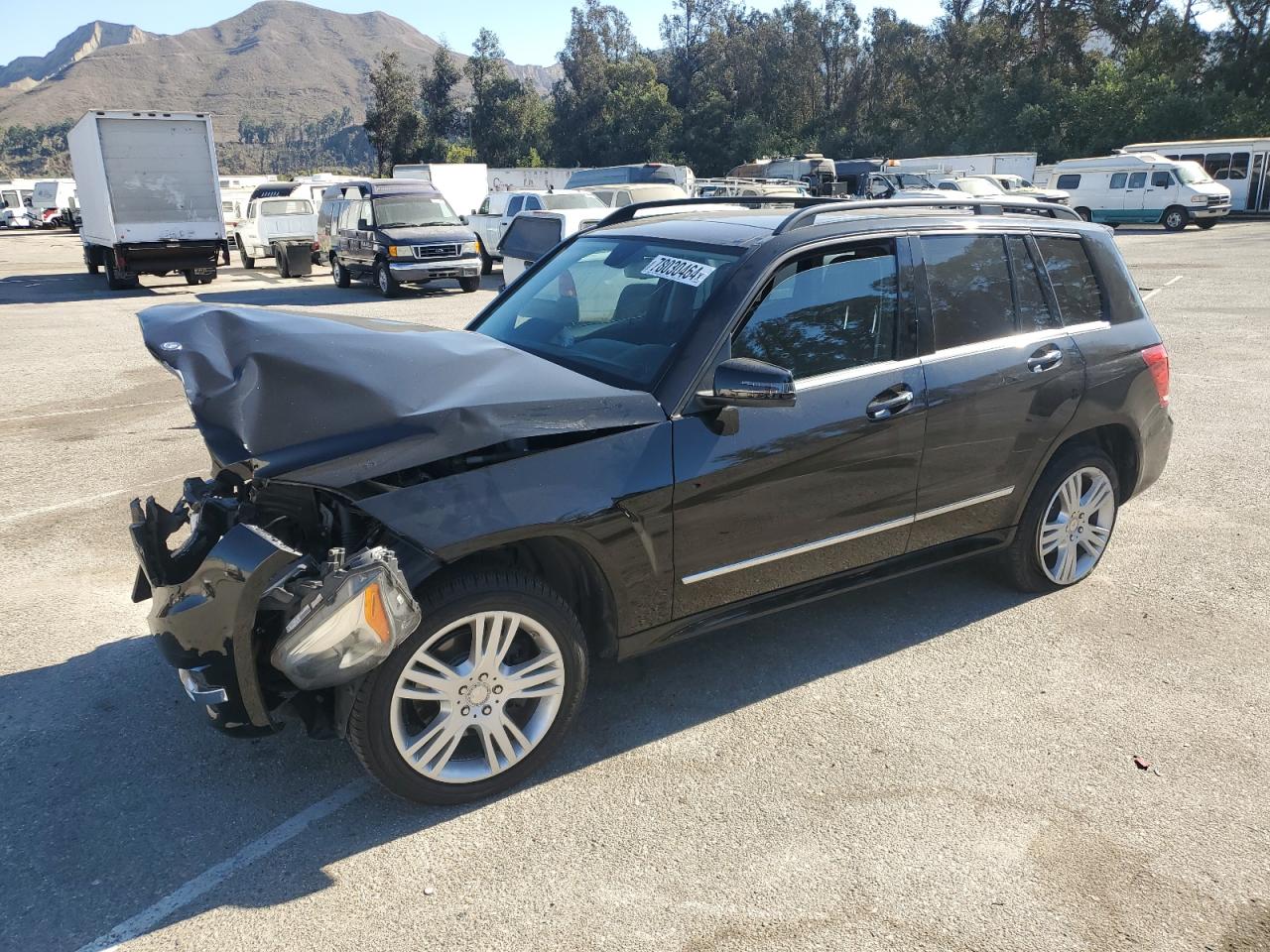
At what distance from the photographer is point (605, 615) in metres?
3.42

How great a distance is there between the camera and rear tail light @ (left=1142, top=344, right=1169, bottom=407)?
15.8ft

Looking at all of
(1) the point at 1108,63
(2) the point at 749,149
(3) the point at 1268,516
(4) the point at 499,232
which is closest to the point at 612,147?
(2) the point at 749,149

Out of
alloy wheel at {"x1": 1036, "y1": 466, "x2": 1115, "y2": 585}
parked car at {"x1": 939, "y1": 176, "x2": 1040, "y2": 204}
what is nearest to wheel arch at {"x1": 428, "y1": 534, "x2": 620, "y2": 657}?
alloy wheel at {"x1": 1036, "y1": 466, "x2": 1115, "y2": 585}

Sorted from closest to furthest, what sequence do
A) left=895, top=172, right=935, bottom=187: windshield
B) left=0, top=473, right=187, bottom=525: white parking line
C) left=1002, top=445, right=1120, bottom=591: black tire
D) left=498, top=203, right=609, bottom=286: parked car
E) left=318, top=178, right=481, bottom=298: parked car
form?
left=1002, top=445, right=1120, bottom=591: black tire, left=0, top=473, right=187, bottom=525: white parking line, left=498, top=203, right=609, bottom=286: parked car, left=318, top=178, right=481, bottom=298: parked car, left=895, top=172, right=935, bottom=187: windshield

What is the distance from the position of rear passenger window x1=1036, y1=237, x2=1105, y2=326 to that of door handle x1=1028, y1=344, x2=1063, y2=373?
239mm

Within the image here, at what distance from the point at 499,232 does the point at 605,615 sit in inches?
815

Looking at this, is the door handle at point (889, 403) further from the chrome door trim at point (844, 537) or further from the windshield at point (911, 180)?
the windshield at point (911, 180)

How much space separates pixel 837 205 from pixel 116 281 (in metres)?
20.6

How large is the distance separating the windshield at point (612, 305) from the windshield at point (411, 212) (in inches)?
600

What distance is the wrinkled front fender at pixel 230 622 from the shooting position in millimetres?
2838

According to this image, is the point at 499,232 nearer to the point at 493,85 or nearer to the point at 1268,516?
the point at 1268,516

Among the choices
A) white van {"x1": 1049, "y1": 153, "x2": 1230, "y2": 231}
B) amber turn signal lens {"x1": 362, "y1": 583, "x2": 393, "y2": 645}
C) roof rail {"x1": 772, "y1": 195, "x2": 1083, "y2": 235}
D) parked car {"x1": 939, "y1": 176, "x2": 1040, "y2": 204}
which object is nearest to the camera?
amber turn signal lens {"x1": 362, "y1": 583, "x2": 393, "y2": 645}

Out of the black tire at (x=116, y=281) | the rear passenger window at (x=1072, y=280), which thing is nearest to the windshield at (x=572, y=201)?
the black tire at (x=116, y=281)

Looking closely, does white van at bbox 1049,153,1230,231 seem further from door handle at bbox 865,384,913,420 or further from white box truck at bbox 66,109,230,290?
door handle at bbox 865,384,913,420
